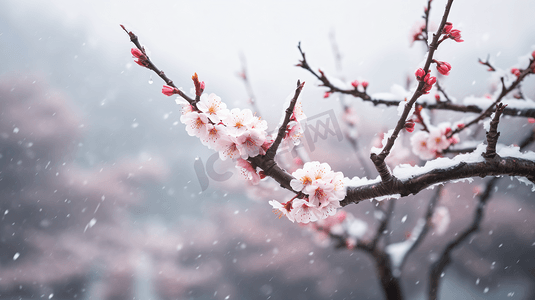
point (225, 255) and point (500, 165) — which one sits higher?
point (500, 165)

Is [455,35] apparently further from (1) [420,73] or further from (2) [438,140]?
(2) [438,140]

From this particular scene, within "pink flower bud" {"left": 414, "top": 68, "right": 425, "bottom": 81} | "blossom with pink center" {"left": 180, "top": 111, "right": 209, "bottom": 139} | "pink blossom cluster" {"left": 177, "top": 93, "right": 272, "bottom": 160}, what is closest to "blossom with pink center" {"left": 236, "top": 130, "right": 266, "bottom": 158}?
"pink blossom cluster" {"left": 177, "top": 93, "right": 272, "bottom": 160}

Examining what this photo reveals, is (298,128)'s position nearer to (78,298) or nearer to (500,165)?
(500,165)

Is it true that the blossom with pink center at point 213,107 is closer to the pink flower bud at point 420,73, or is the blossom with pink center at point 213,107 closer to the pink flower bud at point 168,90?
the pink flower bud at point 168,90

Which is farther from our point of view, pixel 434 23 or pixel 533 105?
pixel 434 23

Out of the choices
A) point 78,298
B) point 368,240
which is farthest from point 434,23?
point 78,298

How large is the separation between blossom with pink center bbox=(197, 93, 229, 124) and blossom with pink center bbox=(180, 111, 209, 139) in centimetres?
2

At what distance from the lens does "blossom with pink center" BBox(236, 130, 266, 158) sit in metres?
0.70

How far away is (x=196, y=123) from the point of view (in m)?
0.74

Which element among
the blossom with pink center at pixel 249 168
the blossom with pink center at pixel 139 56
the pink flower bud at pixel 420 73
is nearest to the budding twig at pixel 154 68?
the blossom with pink center at pixel 139 56

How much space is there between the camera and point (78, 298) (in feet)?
13.5

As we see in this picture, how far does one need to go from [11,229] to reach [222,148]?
5245 millimetres

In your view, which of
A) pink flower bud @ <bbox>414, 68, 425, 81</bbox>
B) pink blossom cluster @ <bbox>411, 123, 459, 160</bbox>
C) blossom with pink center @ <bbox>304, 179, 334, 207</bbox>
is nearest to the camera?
pink flower bud @ <bbox>414, 68, 425, 81</bbox>

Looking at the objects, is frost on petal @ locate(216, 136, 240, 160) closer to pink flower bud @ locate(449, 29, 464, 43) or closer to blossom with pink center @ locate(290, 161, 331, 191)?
blossom with pink center @ locate(290, 161, 331, 191)
